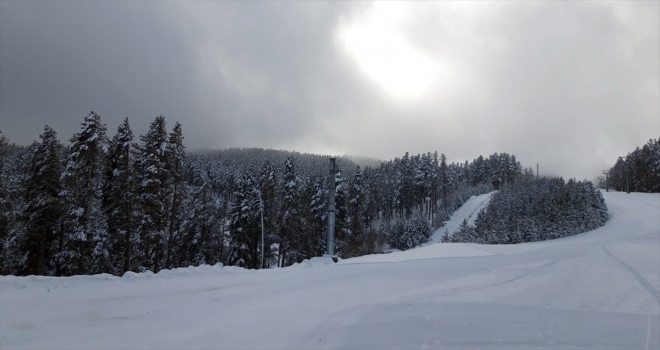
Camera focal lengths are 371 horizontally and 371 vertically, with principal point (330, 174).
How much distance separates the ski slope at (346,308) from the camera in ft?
21.1

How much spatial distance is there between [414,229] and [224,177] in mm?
77217

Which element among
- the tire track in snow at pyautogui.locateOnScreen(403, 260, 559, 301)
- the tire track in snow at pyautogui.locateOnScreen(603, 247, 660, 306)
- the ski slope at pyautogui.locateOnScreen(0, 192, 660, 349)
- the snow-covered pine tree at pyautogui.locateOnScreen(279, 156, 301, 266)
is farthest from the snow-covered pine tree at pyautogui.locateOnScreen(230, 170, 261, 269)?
the tire track in snow at pyautogui.locateOnScreen(603, 247, 660, 306)

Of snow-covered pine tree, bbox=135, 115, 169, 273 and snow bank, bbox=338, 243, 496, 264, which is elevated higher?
snow-covered pine tree, bbox=135, 115, 169, 273

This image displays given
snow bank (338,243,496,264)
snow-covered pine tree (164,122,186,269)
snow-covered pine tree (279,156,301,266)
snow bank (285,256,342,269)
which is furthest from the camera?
snow-covered pine tree (279,156,301,266)

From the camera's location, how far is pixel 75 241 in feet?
73.9

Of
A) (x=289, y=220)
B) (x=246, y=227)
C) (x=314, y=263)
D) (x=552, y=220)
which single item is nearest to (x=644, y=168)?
(x=552, y=220)

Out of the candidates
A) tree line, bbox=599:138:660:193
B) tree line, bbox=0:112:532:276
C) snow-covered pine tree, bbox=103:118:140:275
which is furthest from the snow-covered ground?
snow-covered pine tree, bbox=103:118:140:275

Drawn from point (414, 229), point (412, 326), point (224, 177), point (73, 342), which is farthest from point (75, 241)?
point (224, 177)

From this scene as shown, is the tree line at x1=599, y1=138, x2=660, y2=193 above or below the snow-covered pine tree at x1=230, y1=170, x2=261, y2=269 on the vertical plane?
above

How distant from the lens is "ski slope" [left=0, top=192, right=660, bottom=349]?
6430mm

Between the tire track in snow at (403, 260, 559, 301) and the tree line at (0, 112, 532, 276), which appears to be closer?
the tire track in snow at (403, 260, 559, 301)

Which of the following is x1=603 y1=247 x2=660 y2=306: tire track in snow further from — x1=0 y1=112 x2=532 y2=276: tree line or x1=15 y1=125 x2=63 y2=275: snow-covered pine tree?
x1=15 y1=125 x2=63 y2=275: snow-covered pine tree

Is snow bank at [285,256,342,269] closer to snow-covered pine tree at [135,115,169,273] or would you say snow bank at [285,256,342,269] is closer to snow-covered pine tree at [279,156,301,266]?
snow-covered pine tree at [135,115,169,273]

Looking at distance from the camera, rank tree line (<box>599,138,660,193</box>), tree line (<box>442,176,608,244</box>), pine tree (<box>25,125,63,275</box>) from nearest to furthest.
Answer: pine tree (<box>25,125,63,275</box>), tree line (<box>442,176,608,244</box>), tree line (<box>599,138,660,193</box>)
